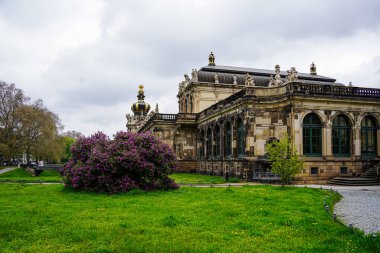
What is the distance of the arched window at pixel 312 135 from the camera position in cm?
3033

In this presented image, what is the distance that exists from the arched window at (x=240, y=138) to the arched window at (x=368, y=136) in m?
10.3

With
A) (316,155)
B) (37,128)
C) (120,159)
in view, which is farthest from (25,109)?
(316,155)

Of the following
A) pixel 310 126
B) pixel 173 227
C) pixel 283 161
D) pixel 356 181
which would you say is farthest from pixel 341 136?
pixel 173 227

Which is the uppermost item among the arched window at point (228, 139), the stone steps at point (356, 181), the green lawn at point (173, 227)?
the arched window at point (228, 139)

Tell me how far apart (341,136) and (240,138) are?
895 centimetres

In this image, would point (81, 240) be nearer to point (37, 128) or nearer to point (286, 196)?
point (286, 196)

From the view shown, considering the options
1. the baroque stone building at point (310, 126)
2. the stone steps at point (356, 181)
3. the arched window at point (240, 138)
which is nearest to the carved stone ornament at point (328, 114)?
the baroque stone building at point (310, 126)

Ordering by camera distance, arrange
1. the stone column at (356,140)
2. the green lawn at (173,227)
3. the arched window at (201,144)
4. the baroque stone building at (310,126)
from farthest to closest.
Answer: the arched window at (201,144), the stone column at (356,140), the baroque stone building at (310,126), the green lawn at (173,227)

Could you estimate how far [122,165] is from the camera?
20.6 m

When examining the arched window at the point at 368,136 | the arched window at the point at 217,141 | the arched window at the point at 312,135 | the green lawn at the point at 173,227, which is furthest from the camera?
the arched window at the point at 217,141

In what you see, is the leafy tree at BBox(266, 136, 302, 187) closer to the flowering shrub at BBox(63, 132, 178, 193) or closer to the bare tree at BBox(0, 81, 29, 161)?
the flowering shrub at BBox(63, 132, 178, 193)

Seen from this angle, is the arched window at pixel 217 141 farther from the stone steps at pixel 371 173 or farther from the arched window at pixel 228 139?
the stone steps at pixel 371 173

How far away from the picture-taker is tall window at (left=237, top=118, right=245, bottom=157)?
110 ft

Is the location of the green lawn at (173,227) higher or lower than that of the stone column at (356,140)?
lower
